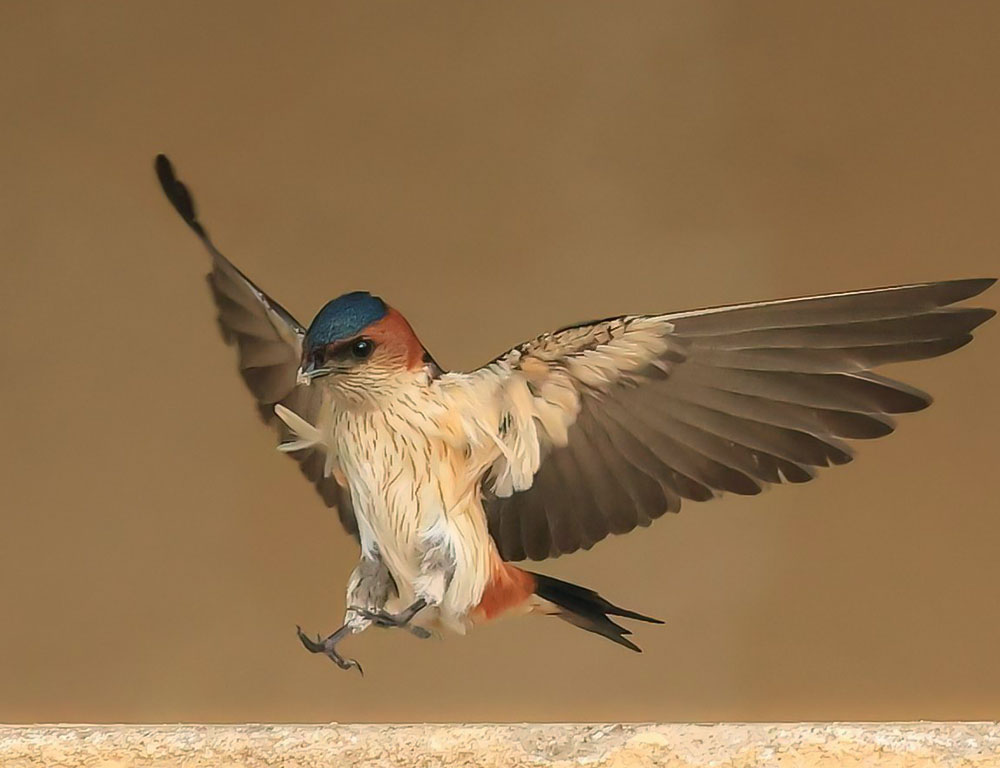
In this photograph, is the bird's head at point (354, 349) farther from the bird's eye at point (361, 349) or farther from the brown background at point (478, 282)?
the brown background at point (478, 282)

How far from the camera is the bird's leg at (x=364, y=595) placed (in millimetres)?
924

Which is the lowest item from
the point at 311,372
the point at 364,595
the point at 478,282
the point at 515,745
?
the point at 515,745

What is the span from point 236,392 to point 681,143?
18.3 inches

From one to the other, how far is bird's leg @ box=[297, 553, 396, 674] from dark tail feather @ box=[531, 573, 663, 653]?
113 millimetres

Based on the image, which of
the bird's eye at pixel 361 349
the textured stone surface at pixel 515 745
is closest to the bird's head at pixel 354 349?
the bird's eye at pixel 361 349

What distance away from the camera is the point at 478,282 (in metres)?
1.15

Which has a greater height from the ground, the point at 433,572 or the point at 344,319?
the point at 344,319

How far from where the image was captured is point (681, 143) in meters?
1.16

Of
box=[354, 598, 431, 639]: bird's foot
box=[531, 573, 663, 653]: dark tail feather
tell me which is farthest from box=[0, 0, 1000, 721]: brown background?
box=[354, 598, 431, 639]: bird's foot

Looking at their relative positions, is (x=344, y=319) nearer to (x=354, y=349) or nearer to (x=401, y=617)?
(x=354, y=349)

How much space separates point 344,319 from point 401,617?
217mm

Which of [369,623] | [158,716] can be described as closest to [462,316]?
[369,623]

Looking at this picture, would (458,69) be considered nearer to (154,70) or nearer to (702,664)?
(154,70)

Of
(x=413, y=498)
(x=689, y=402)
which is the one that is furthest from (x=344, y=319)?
(x=689, y=402)
